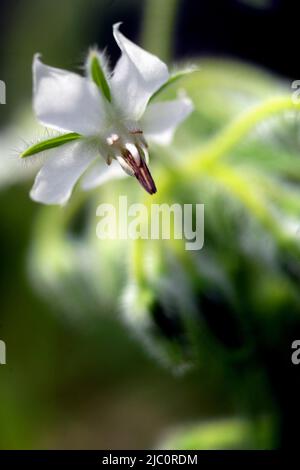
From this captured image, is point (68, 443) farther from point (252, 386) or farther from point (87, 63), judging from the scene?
point (87, 63)

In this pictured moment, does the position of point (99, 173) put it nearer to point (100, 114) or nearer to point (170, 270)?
point (100, 114)

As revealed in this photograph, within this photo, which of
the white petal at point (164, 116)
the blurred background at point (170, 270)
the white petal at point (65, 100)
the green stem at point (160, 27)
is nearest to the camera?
the white petal at point (65, 100)

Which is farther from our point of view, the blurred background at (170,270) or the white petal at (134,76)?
the blurred background at (170,270)

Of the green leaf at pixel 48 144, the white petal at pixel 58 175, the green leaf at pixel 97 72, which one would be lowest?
the white petal at pixel 58 175

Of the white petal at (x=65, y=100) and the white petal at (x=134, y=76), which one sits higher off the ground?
the white petal at (x=134, y=76)

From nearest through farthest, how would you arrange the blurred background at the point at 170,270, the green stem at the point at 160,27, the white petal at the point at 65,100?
the white petal at the point at 65,100, the blurred background at the point at 170,270, the green stem at the point at 160,27

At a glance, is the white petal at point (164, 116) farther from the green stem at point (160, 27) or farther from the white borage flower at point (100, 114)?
the green stem at point (160, 27)

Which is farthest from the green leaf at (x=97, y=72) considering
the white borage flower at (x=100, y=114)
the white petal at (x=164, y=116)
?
the white petal at (x=164, y=116)

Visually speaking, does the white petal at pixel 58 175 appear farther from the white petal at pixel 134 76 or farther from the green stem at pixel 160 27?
the green stem at pixel 160 27
